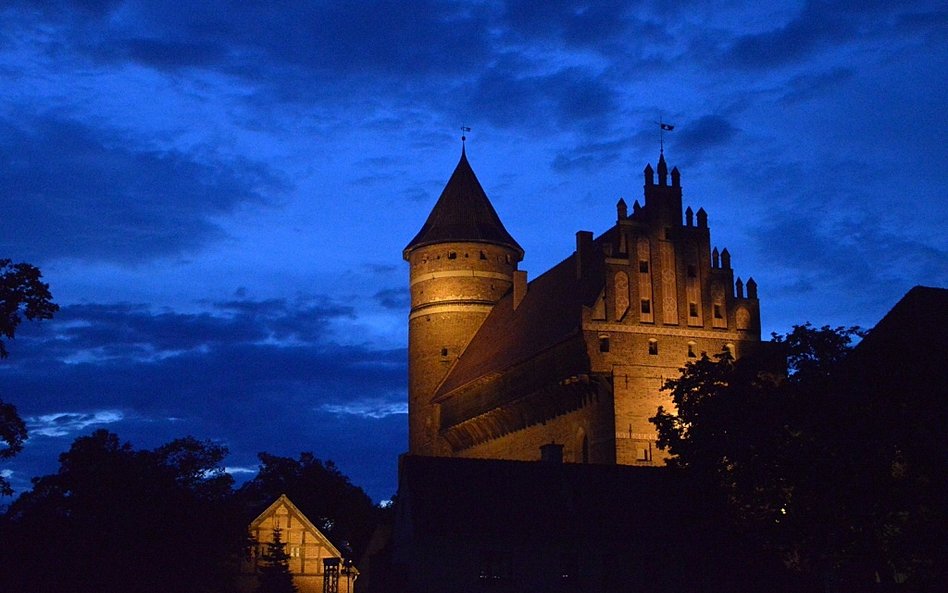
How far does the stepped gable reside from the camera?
205ft

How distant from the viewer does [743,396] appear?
4388cm

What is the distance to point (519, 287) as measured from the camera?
75188 mm

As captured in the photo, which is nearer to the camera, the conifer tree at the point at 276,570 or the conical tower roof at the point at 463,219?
the conifer tree at the point at 276,570

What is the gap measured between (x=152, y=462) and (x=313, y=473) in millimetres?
34959

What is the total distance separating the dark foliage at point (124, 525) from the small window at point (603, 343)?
1599cm

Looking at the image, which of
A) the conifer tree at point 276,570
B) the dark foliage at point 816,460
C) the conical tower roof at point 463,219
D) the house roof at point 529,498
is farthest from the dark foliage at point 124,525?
the conical tower roof at point 463,219

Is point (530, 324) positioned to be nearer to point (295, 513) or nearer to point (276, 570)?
point (295, 513)

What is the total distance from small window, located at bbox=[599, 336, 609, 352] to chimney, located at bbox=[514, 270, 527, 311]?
1430 cm

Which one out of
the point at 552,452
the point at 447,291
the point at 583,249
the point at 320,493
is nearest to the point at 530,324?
the point at 583,249

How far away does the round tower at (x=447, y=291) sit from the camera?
78250mm

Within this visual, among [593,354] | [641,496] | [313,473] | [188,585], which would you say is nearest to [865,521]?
[641,496]

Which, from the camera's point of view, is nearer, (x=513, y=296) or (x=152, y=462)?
(x=152, y=462)

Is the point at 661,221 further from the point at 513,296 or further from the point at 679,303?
the point at 513,296

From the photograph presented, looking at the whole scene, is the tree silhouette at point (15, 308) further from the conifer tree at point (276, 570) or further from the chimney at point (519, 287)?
the chimney at point (519, 287)
